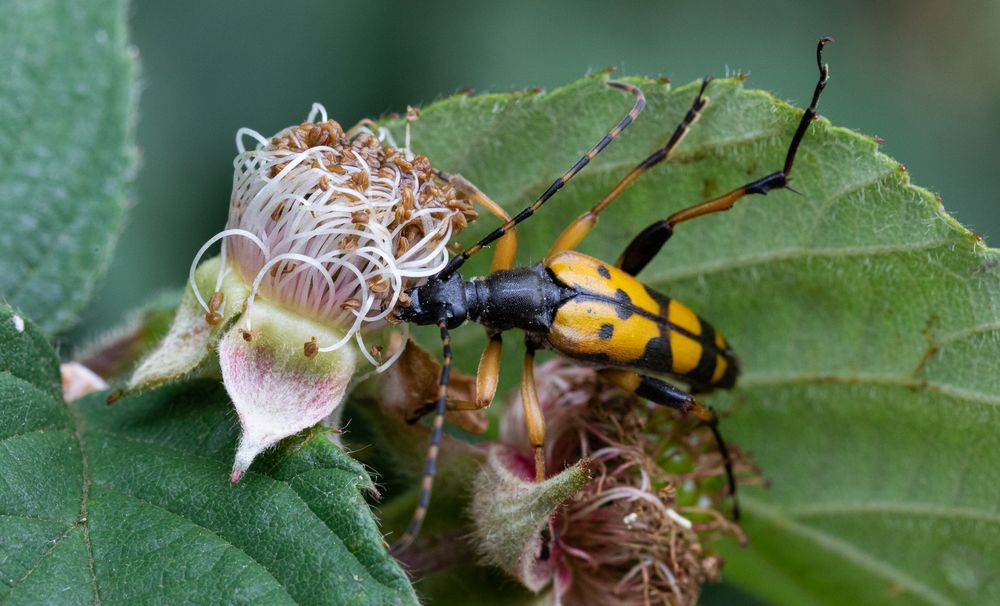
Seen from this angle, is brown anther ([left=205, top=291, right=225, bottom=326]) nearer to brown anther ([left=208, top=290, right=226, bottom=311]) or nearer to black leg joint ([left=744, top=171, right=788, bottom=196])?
brown anther ([left=208, top=290, right=226, bottom=311])

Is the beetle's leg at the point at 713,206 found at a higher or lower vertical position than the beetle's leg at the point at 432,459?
higher

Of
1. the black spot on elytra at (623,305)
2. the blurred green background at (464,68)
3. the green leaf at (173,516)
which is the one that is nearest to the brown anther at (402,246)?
the green leaf at (173,516)

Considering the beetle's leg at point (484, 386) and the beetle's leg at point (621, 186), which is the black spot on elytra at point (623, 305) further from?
the beetle's leg at point (484, 386)

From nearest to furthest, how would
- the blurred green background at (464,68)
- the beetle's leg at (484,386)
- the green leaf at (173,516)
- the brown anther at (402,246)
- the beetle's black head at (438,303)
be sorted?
1. the green leaf at (173,516)
2. the brown anther at (402,246)
3. the beetle's leg at (484,386)
4. the beetle's black head at (438,303)
5. the blurred green background at (464,68)

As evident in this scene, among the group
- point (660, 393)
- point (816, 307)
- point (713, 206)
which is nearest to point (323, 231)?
point (660, 393)

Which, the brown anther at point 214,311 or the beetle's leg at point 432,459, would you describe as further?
the beetle's leg at point 432,459

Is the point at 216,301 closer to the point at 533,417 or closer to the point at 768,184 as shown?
the point at 533,417
